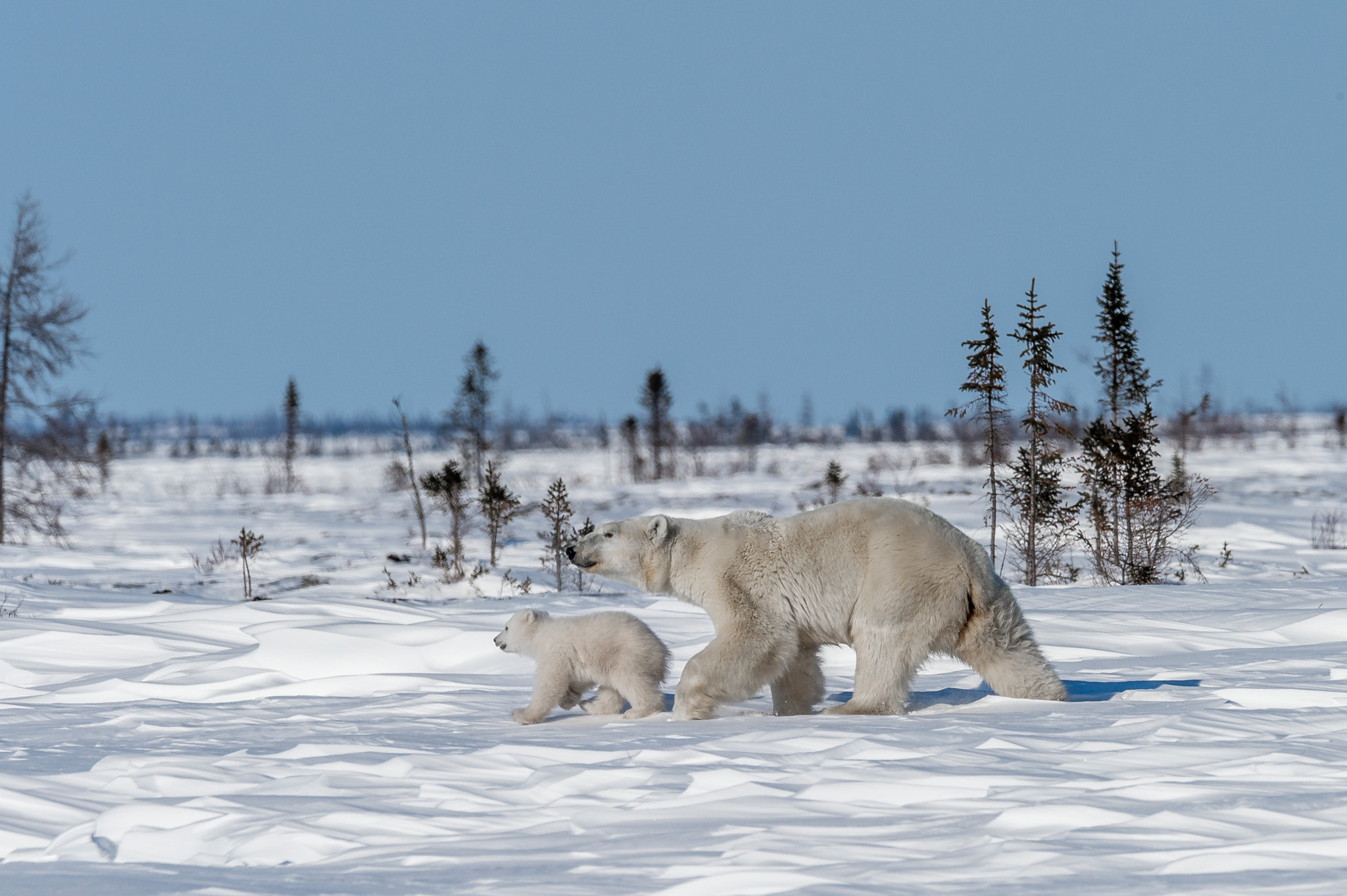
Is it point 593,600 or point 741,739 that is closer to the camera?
point 741,739

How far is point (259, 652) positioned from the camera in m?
7.56

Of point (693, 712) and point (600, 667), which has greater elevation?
point (600, 667)

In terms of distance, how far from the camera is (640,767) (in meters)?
3.96

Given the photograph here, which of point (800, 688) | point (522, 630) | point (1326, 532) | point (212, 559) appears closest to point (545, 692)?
point (522, 630)

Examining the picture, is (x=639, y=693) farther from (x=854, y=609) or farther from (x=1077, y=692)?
(x=1077, y=692)

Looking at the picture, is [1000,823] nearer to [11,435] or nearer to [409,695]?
[409,695]

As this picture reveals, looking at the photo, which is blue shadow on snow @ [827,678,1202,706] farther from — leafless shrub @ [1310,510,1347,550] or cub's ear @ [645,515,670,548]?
leafless shrub @ [1310,510,1347,550]

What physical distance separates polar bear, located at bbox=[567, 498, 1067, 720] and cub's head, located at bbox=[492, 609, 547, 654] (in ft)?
3.19

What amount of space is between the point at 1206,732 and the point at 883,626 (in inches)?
57.5

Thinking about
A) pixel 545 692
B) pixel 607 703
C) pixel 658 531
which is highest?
pixel 658 531

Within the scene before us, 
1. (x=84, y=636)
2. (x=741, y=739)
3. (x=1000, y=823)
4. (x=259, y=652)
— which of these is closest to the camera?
(x=1000, y=823)

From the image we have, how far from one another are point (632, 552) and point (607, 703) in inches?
30.5

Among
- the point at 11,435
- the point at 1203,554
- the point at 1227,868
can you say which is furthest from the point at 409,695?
the point at 11,435

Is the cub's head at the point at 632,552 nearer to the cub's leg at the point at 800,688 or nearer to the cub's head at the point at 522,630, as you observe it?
the cub's head at the point at 522,630
